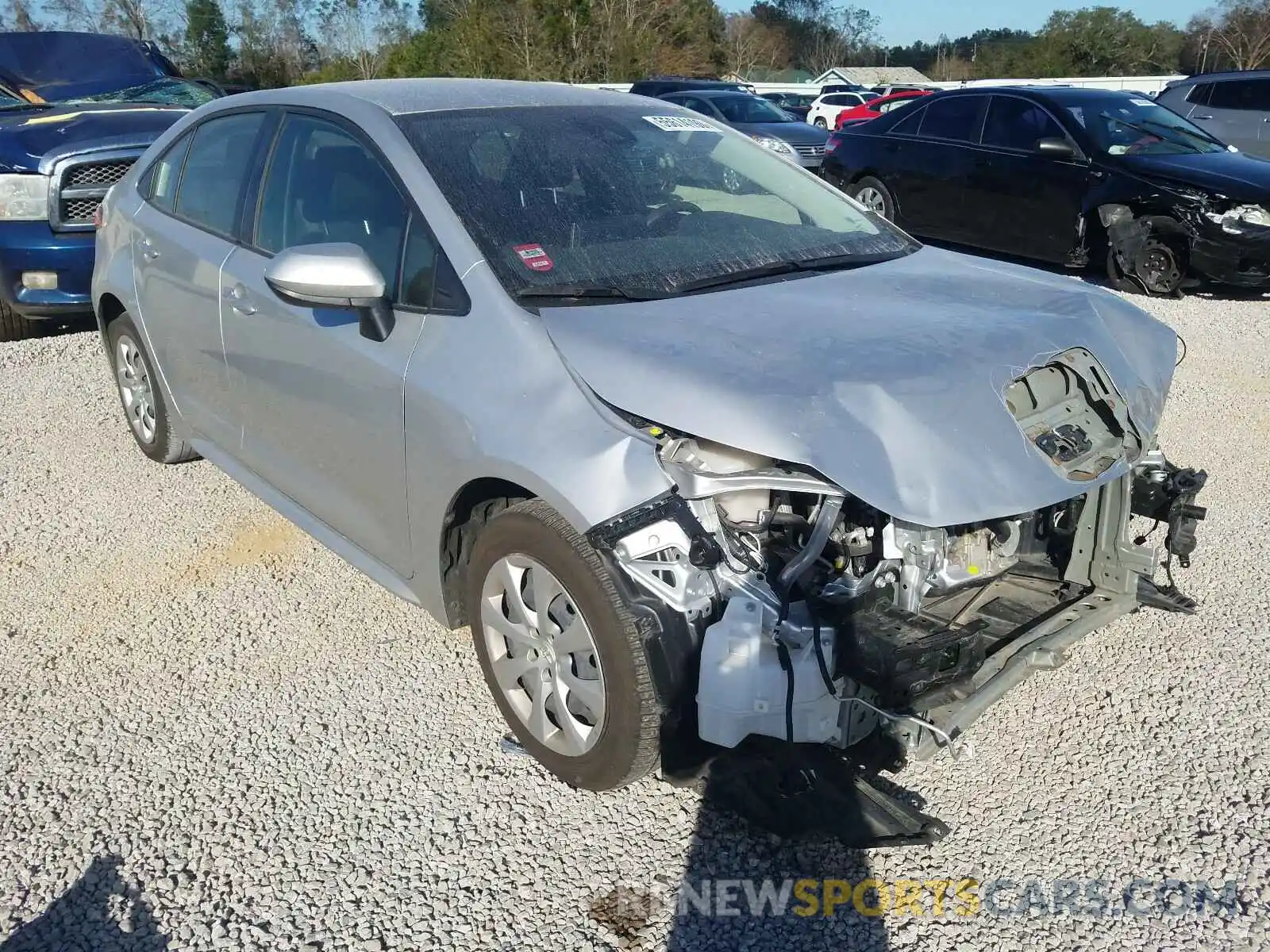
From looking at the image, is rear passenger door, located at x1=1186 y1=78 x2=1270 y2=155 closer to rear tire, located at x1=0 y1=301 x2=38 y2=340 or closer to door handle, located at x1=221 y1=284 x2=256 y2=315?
door handle, located at x1=221 y1=284 x2=256 y2=315

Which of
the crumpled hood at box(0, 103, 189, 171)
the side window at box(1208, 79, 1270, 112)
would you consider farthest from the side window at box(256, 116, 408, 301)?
the side window at box(1208, 79, 1270, 112)

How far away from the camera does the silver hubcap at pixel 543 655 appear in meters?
2.59

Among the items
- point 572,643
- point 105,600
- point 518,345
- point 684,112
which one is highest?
point 684,112

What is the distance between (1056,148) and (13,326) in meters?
8.22

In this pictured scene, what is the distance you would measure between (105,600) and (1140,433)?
11.8 ft

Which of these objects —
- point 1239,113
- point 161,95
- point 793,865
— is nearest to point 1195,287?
point 1239,113

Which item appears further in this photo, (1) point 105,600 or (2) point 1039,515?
(1) point 105,600

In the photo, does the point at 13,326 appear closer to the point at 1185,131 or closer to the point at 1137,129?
the point at 1137,129

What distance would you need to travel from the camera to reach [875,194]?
10438mm

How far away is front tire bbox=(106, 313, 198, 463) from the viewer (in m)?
4.63

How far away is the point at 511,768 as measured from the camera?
9.48 feet

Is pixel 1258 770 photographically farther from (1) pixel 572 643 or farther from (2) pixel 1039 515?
(1) pixel 572 643

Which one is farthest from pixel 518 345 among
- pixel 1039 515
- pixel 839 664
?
pixel 1039 515

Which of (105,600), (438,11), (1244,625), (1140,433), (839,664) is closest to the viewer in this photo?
(839,664)
